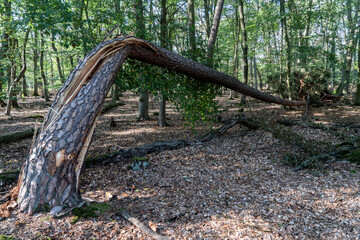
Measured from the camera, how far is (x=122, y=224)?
269 cm

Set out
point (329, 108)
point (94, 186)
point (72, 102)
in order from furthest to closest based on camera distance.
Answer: point (329, 108), point (94, 186), point (72, 102)

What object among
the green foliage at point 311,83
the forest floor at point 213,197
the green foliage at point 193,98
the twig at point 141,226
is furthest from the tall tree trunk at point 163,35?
the green foliage at point 311,83

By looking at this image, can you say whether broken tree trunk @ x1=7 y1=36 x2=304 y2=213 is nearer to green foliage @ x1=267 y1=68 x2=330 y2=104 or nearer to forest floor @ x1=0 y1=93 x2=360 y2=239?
forest floor @ x1=0 y1=93 x2=360 y2=239

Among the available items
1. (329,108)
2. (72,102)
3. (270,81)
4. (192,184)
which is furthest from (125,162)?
(270,81)

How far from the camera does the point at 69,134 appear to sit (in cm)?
306

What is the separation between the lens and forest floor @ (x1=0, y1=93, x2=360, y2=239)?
263 centimetres

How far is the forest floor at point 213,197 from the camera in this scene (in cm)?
263

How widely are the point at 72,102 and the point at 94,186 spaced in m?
1.58

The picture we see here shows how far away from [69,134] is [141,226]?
168 centimetres

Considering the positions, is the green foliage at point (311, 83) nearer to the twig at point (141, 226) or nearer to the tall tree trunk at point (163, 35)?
the tall tree trunk at point (163, 35)

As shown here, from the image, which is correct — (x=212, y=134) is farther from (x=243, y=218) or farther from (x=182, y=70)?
(x=243, y=218)

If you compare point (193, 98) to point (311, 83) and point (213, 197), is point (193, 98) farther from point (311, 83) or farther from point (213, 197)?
point (311, 83)

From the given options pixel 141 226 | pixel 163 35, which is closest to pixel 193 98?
pixel 163 35

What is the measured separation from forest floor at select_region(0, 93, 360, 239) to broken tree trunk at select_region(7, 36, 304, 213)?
0.32 m
